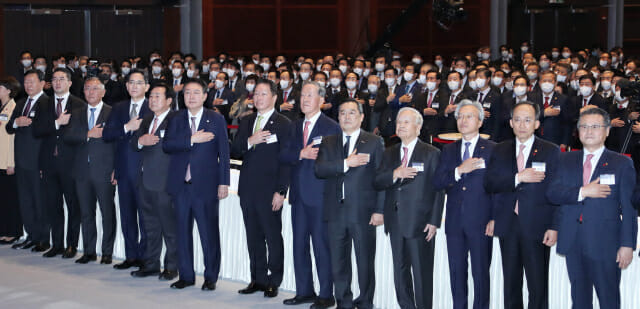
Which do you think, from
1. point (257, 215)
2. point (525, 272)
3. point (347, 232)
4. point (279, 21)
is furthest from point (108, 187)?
point (279, 21)

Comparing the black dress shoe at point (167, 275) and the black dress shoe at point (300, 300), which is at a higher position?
the black dress shoe at point (167, 275)

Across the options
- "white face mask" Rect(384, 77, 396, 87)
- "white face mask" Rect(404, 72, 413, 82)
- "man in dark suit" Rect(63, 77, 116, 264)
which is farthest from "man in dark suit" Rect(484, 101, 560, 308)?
"white face mask" Rect(404, 72, 413, 82)

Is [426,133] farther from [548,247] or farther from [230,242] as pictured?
[548,247]

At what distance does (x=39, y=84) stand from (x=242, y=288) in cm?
288

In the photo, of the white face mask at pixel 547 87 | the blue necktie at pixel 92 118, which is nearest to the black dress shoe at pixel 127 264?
the blue necktie at pixel 92 118

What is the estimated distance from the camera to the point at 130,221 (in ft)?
23.5

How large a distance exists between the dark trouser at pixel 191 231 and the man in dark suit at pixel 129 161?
603 mm

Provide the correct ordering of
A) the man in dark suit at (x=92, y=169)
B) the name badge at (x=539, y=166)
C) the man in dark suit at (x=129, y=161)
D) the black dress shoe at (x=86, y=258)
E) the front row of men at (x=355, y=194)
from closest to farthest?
the front row of men at (x=355, y=194), the name badge at (x=539, y=166), the man in dark suit at (x=129, y=161), the man in dark suit at (x=92, y=169), the black dress shoe at (x=86, y=258)

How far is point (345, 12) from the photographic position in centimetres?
2536

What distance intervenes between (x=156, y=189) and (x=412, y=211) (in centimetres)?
228

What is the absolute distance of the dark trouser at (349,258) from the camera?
572 centimetres

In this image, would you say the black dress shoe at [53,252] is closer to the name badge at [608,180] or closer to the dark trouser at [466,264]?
the dark trouser at [466,264]

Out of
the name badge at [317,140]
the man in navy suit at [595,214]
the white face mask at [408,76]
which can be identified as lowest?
the man in navy suit at [595,214]

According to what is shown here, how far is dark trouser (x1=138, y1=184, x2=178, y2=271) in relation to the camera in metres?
6.77
